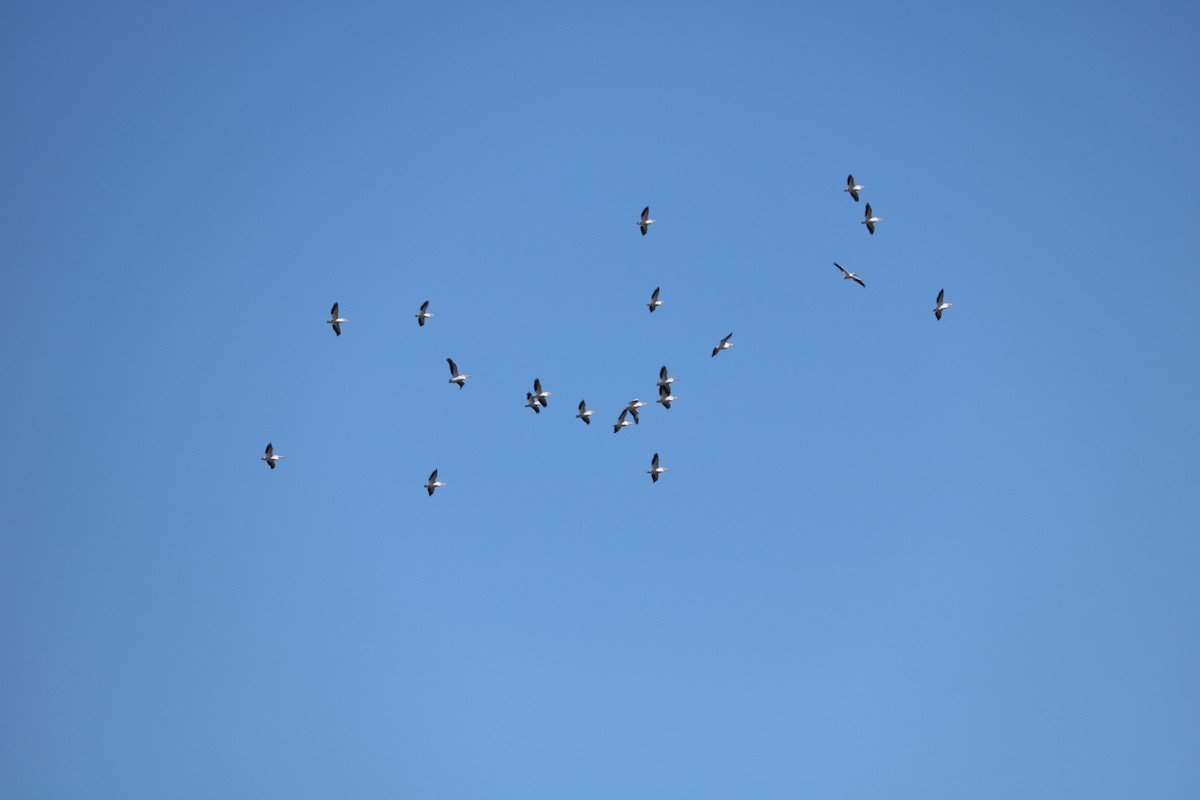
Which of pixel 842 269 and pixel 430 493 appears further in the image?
pixel 430 493

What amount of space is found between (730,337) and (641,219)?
895 centimetres

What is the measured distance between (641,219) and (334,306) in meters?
18.9

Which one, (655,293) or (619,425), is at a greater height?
(655,293)

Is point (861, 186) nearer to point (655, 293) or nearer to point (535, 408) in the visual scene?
point (655, 293)

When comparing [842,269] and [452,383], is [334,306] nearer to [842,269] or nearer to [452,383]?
[452,383]

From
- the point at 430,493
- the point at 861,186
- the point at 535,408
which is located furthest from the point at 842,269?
the point at 430,493

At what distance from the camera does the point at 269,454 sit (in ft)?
372

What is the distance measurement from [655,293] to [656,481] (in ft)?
36.3

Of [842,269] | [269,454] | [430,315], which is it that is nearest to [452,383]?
[430,315]

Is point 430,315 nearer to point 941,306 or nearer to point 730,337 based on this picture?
point 730,337

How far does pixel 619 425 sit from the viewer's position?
111312mm

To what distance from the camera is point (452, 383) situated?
113 metres

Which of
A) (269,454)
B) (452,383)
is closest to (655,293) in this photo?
(452,383)

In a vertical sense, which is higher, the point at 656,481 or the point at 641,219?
the point at 641,219
